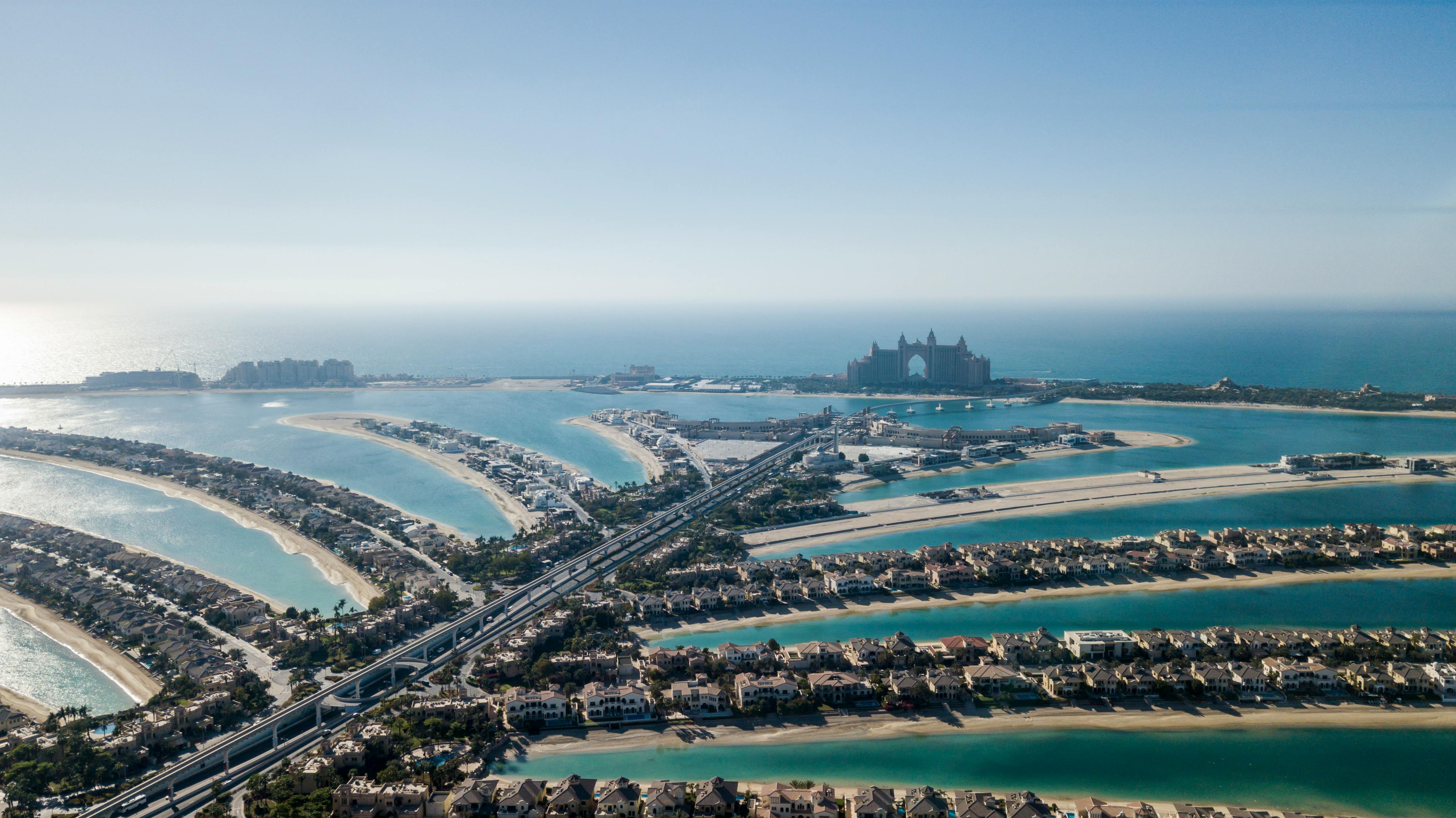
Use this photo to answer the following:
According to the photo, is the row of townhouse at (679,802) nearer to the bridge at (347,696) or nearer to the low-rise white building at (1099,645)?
the bridge at (347,696)

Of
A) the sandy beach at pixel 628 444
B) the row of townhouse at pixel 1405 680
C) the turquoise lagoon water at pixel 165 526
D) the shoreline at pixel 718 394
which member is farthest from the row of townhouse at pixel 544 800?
the shoreline at pixel 718 394

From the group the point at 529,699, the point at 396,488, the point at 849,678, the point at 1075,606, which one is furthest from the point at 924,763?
the point at 396,488

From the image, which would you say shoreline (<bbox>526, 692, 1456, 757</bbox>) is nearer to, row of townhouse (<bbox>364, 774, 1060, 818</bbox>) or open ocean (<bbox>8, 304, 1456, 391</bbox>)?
row of townhouse (<bbox>364, 774, 1060, 818</bbox>)

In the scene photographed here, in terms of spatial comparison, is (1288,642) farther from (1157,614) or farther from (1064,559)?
(1064,559)

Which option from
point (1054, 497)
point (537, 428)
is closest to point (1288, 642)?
point (1054, 497)

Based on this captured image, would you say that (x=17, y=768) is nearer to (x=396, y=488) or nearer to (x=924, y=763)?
(x=924, y=763)

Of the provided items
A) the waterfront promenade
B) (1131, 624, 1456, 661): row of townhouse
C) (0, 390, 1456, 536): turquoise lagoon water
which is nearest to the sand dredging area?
the waterfront promenade

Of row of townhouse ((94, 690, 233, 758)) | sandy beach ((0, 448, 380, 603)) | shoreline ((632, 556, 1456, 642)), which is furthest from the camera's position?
sandy beach ((0, 448, 380, 603))
